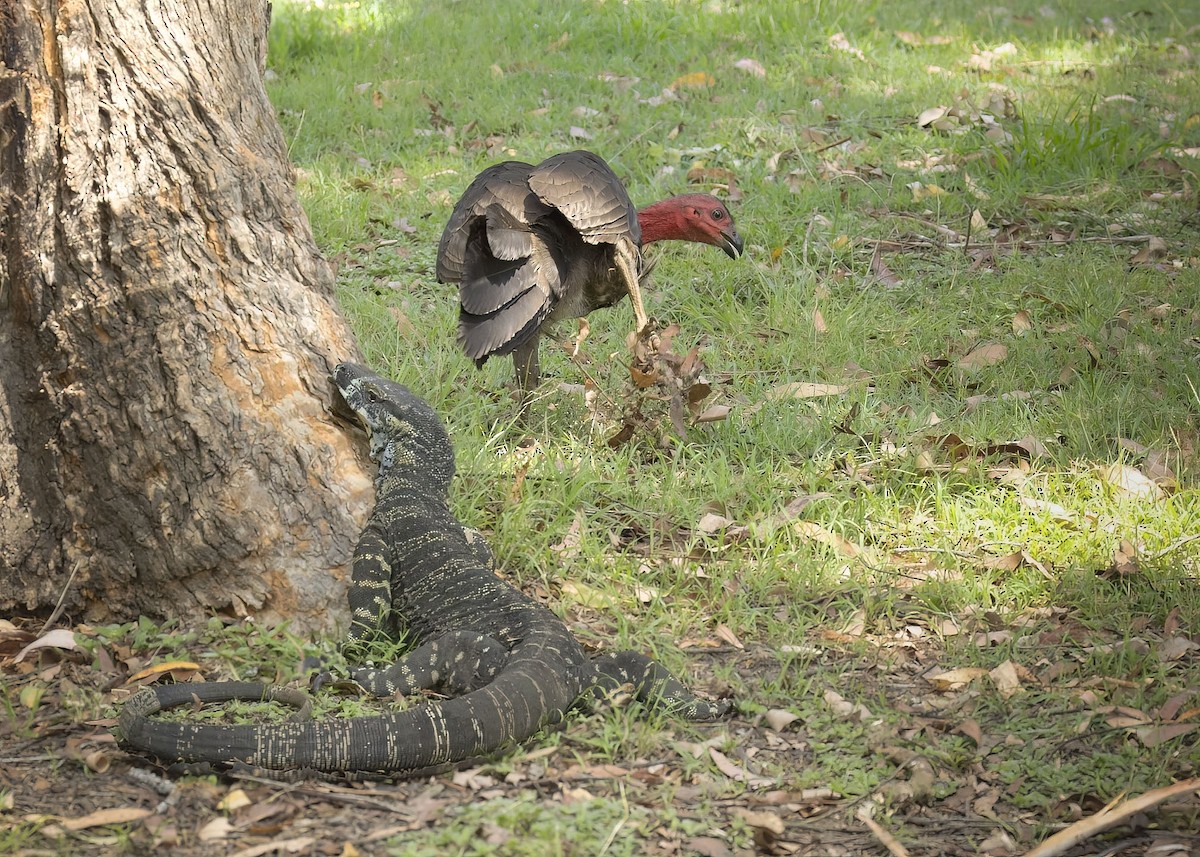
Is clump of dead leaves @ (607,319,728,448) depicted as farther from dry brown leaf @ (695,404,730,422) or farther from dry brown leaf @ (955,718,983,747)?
dry brown leaf @ (955,718,983,747)

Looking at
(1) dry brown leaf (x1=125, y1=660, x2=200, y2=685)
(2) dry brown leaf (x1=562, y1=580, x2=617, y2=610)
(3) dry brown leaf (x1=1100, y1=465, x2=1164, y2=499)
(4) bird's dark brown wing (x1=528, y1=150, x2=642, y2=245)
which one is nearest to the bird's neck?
(4) bird's dark brown wing (x1=528, y1=150, x2=642, y2=245)

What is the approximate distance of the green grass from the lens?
3.57 m

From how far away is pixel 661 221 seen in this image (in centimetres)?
568

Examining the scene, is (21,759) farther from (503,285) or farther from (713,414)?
(713,414)

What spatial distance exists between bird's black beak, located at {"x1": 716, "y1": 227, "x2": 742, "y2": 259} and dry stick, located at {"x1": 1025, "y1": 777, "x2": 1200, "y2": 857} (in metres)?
3.40

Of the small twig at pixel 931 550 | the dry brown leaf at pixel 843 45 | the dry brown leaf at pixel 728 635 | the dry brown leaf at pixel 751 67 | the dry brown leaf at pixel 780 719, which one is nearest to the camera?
the dry brown leaf at pixel 780 719

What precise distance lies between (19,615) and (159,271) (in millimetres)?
1293

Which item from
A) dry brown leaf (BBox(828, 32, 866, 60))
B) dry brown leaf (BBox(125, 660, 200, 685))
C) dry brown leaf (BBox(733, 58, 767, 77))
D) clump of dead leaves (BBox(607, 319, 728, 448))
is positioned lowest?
dry brown leaf (BBox(125, 660, 200, 685))

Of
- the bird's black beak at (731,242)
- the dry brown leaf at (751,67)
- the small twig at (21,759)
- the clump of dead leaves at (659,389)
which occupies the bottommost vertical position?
the small twig at (21,759)

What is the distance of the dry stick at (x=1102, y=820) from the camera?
2799 mm

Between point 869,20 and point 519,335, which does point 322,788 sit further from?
point 869,20

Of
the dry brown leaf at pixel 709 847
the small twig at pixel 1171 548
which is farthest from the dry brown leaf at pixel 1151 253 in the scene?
the dry brown leaf at pixel 709 847

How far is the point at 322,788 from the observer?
303cm

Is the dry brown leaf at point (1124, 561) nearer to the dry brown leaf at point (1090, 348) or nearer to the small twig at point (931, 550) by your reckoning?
the small twig at point (931, 550)
